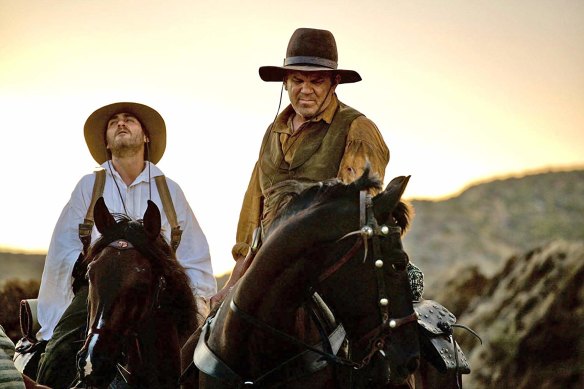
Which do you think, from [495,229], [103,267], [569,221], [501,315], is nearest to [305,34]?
[103,267]

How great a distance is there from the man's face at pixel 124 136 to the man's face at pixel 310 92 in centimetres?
142

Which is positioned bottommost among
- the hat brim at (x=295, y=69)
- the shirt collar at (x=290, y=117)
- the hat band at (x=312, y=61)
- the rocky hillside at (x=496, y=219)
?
the rocky hillside at (x=496, y=219)

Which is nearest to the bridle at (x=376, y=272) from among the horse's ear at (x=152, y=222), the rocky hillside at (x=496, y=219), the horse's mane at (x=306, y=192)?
the horse's mane at (x=306, y=192)

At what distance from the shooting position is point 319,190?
20.3 feet

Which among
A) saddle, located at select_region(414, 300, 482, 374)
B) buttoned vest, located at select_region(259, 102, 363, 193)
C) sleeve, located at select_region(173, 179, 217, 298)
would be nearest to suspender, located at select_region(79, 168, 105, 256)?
sleeve, located at select_region(173, 179, 217, 298)

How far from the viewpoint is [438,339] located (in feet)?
25.7

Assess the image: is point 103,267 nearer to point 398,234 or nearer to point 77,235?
point 77,235

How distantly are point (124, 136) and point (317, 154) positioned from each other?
1725mm

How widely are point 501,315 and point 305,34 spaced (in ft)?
34.1

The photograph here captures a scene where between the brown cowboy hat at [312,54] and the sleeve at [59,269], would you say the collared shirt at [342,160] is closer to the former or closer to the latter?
the brown cowboy hat at [312,54]

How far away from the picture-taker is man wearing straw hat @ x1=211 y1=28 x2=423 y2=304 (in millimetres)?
7602

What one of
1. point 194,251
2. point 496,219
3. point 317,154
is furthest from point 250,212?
point 496,219

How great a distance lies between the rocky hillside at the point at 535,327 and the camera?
15.5m

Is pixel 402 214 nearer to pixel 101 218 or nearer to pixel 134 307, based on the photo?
pixel 134 307
